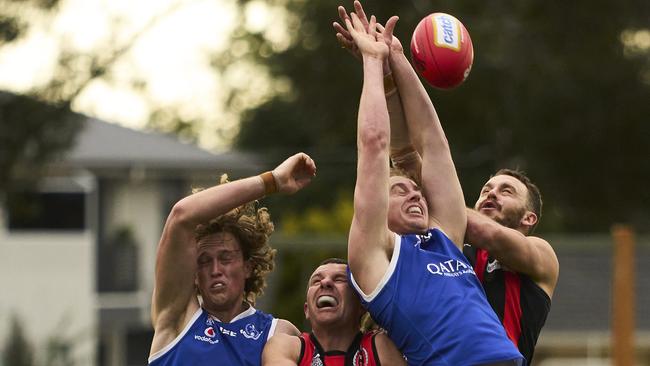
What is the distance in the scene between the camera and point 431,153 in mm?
6289

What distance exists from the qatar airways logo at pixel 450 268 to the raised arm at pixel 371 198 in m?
0.21

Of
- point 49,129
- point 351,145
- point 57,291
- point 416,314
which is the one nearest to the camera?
point 416,314

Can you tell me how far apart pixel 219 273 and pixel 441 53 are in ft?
4.91

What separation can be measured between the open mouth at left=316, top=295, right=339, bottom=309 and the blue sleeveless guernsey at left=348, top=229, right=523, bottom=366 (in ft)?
1.01

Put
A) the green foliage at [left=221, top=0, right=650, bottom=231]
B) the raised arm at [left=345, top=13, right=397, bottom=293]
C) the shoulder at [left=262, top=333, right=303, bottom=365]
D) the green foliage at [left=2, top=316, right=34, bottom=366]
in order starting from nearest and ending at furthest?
the raised arm at [left=345, top=13, right=397, bottom=293], the shoulder at [left=262, top=333, right=303, bottom=365], the green foliage at [left=2, top=316, right=34, bottom=366], the green foliage at [left=221, top=0, right=650, bottom=231]

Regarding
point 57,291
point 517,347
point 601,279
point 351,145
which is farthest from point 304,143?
point 517,347

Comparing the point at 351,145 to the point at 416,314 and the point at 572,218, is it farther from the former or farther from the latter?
the point at 416,314

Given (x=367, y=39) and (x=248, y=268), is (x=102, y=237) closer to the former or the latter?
(x=248, y=268)

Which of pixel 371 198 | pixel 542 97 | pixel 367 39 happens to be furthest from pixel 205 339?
pixel 542 97

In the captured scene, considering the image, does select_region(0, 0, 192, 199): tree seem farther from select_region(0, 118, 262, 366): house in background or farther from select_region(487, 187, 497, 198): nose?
select_region(487, 187, 497, 198): nose

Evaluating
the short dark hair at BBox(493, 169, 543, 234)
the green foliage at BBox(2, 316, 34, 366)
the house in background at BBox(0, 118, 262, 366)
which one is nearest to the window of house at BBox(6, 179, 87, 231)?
the house in background at BBox(0, 118, 262, 366)

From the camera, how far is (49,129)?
1786cm

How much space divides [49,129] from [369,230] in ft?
41.3

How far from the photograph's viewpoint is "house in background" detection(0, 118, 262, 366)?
91.3 feet
